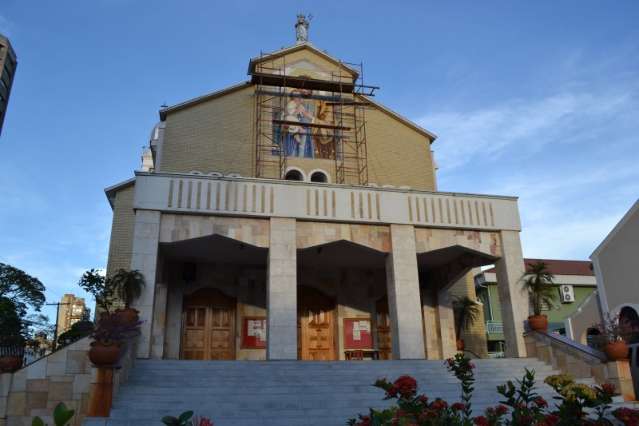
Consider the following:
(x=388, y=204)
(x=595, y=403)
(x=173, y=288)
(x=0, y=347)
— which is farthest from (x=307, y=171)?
(x=595, y=403)

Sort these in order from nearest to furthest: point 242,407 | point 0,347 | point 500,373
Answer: point 242,407, point 0,347, point 500,373

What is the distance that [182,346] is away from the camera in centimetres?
1802

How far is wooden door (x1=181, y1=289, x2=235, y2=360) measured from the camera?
18.2m

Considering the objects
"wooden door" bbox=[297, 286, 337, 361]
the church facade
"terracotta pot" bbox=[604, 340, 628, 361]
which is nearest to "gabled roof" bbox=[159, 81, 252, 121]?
the church facade

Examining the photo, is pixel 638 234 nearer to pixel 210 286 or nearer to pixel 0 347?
pixel 210 286

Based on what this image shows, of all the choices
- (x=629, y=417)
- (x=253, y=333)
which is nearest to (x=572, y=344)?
(x=629, y=417)

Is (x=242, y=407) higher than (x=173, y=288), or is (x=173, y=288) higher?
(x=173, y=288)

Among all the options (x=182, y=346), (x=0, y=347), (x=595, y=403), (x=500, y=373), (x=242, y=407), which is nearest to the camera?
(x=595, y=403)

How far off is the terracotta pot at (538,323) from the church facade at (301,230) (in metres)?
0.49

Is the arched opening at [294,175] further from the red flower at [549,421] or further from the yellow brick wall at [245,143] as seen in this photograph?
the red flower at [549,421]

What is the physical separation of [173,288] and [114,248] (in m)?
2.97

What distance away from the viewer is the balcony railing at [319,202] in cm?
1544

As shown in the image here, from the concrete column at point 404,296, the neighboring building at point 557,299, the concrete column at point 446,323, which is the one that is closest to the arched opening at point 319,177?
the concrete column at point 404,296

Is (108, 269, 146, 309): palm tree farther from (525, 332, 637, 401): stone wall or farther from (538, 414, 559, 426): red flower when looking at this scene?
(538, 414, 559, 426): red flower
